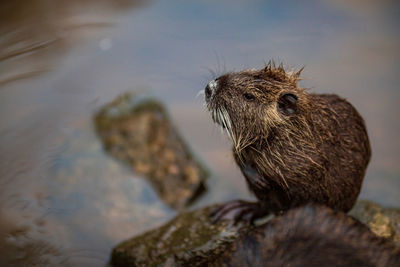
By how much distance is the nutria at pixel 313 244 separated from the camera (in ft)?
8.41

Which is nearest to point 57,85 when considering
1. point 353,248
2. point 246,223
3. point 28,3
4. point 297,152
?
point 28,3

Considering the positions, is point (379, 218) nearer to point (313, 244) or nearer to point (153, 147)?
point (313, 244)

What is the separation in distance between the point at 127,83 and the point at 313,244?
4500mm

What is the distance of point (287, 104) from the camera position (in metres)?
3.22

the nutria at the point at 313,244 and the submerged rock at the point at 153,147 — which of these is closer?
the nutria at the point at 313,244

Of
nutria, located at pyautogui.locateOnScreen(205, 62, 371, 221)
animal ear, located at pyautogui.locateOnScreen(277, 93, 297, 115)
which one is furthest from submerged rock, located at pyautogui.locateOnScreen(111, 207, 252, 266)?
animal ear, located at pyautogui.locateOnScreen(277, 93, 297, 115)

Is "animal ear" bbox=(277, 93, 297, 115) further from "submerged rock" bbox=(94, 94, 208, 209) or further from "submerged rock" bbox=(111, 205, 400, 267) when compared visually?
"submerged rock" bbox=(94, 94, 208, 209)

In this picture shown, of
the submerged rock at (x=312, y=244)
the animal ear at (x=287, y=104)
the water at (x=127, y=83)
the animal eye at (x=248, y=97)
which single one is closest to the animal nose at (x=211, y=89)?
the animal eye at (x=248, y=97)

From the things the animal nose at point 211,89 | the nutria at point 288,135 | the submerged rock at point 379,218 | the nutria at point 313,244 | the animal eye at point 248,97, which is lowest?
the submerged rock at point 379,218

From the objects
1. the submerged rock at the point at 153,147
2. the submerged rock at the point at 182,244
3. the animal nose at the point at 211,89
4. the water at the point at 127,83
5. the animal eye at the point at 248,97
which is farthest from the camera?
the submerged rock at the point at 153,147

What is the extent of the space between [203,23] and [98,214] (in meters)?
3.94

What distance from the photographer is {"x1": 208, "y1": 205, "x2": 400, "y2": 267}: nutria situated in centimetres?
256

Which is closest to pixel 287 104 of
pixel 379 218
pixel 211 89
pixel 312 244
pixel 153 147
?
pixel 211 89

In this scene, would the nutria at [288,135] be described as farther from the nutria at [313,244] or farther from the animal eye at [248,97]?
the nutria at [313,244]
